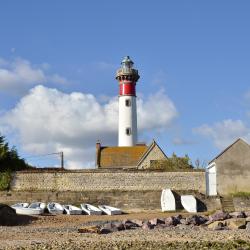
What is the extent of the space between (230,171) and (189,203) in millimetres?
3994

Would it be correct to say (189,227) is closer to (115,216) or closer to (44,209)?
(115,216)

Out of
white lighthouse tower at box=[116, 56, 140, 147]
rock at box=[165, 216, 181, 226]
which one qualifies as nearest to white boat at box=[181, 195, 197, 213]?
rock at box=[165, 216, 181, 226]

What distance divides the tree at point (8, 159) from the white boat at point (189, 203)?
10.6 m

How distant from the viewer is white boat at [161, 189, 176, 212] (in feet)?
110

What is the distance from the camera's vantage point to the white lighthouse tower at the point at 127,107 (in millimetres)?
55281

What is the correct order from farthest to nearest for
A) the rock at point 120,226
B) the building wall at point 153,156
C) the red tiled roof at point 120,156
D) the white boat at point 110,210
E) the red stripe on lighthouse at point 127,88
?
the red stripe on lighthouse at point 127,88
the red tiled roof at point 120,156
the building wall at point 153,156
the white boat at point 110,210
the rock at point 120,226

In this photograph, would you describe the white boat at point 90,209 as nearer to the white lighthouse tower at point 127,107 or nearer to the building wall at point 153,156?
the building wall at point 153,156

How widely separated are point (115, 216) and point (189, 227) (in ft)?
26.3

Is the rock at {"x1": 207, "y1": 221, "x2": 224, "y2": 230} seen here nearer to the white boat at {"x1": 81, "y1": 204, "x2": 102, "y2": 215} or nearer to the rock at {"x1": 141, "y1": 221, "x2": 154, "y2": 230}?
the rock at {"x1": 141, "y1": 221, "x2": 154, "y2": 230}

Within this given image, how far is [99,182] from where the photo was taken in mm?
34906

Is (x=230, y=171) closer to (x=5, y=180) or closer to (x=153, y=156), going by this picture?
(x=153, y=156)

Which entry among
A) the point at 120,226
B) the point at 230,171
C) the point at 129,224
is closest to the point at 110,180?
the point at 230,171

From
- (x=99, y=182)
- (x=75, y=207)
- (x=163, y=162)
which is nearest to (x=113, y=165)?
(x=163, y=162)

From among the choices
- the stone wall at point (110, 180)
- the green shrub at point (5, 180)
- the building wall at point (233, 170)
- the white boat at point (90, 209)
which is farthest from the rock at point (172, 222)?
the green shrub at point (5, 180)
